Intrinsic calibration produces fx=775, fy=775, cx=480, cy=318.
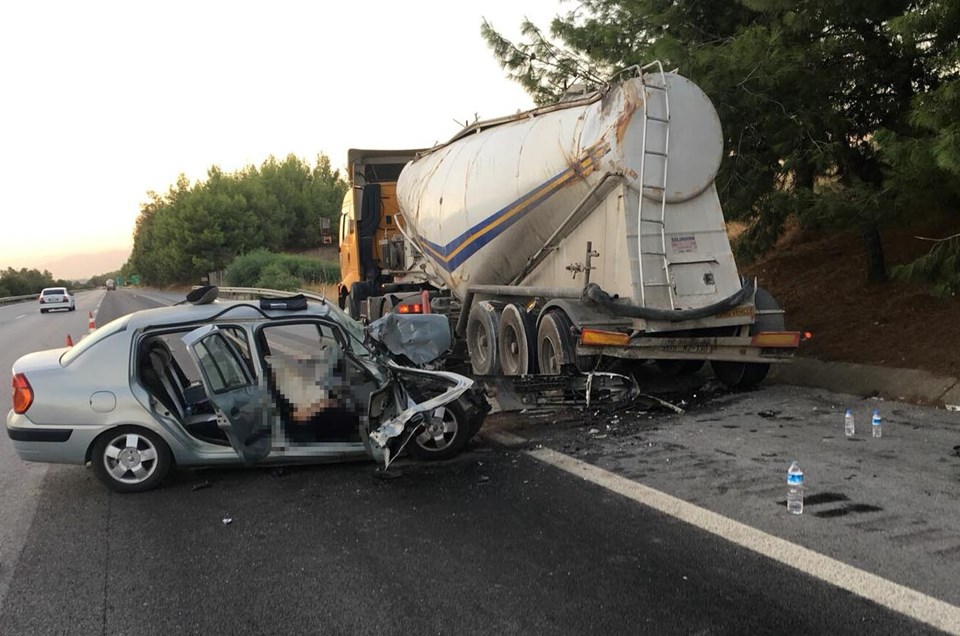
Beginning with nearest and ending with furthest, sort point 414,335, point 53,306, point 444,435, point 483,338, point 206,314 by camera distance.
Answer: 1. point 206,314
2. point 444,435
3. point 414,335
4. point 483,338
5. point 53,306

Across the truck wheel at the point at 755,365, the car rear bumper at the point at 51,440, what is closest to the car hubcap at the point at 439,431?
the car rear bumper at the point at 51,440

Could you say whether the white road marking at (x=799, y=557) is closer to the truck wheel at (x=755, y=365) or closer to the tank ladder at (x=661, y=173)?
the tank ladder at (x=661, y=173)

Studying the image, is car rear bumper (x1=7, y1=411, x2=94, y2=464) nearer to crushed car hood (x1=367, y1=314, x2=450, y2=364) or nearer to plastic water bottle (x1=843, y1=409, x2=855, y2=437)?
crushed car hood (x1=367, y1=314, x2=450, y2=364)

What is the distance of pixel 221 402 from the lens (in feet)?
18.7

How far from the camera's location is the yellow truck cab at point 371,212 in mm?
15727

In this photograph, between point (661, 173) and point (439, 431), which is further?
point (661, 173)

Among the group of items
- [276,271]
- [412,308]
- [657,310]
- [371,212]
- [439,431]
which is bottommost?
[439,431]

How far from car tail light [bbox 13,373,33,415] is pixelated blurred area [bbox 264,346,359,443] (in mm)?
1699

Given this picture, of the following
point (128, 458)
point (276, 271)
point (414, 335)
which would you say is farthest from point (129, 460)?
point (276, 271)

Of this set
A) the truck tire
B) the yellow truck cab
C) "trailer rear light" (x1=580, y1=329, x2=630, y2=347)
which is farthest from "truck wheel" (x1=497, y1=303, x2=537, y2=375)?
the yellow truck cab

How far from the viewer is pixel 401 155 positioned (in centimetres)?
1600

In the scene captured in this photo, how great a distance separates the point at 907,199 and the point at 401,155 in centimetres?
1007

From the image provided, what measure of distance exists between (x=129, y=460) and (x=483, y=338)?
5.57 m

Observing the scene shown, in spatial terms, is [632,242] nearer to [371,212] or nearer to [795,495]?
[795,495]
